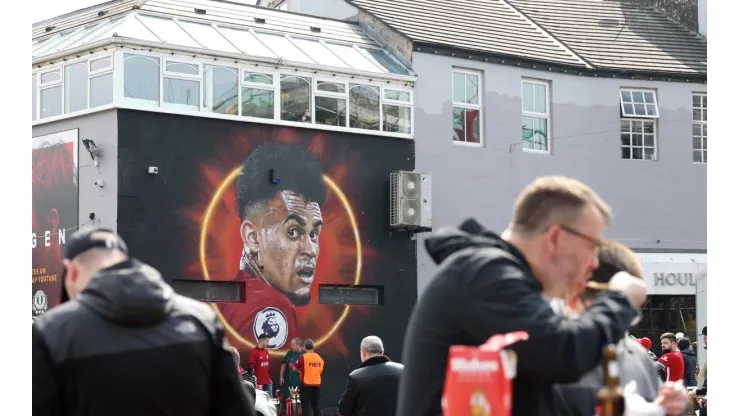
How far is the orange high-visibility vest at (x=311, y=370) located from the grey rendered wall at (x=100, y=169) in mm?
4321

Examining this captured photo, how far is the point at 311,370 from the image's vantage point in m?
21.0

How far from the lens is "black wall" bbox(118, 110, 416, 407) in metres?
23.1

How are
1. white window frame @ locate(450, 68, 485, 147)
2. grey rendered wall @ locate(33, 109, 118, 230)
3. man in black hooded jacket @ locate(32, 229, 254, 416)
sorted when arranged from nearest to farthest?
man in black hooded jacket @ locate(32, 229, 254, 416) < grey rendered wall @ locate(33, 109, 118, 230) < white window frame @ locate(450, 68, 485, 147)

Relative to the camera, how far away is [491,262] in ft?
11.3

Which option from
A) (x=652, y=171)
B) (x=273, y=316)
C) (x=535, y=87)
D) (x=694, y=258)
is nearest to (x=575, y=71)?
(x=535, y=87)

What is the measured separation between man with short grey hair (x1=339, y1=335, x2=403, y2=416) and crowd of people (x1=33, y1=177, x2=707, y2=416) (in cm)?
652

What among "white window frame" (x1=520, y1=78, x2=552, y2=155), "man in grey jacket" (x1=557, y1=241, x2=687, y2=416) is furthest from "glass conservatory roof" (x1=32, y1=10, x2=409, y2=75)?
"man in grey jacket" (x1=557, y1=241, x2=687, y2=416)

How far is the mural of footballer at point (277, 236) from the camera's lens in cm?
2422

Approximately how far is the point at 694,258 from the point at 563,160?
138 inches

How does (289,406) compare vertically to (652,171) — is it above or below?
below

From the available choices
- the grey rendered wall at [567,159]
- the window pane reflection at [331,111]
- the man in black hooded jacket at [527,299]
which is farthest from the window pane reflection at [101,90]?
the man in black hooded jacket at [527,299]

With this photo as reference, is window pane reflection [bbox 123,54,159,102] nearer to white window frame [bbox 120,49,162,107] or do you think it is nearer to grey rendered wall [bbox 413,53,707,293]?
white window frame [bbox 120,49,162,107]

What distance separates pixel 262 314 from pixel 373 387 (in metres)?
13.6

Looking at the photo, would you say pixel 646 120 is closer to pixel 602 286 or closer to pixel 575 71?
pixel 575 71
